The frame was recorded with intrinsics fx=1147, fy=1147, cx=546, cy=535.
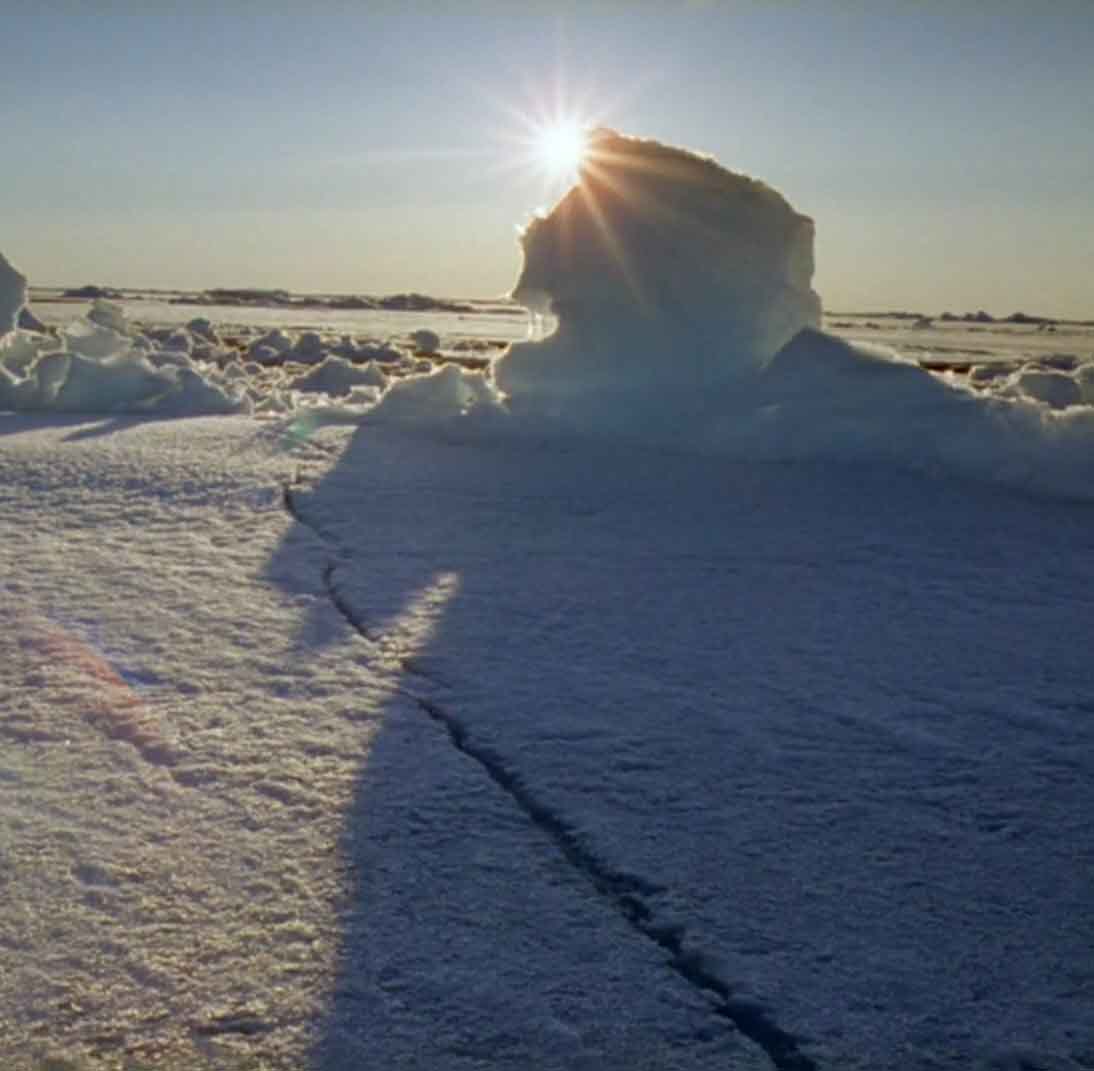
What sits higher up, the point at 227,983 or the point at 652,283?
the point at 652,283

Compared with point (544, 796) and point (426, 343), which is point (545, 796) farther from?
point (426, 343)

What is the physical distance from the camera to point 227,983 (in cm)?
136

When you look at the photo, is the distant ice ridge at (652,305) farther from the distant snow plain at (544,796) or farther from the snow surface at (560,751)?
the distant snow plain at (544,796)

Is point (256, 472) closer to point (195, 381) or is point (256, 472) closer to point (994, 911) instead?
point (994, 911)

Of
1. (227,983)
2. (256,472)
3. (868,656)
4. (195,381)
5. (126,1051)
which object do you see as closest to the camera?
(126,1051)

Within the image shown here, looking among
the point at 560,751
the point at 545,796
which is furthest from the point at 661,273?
the point at 545,796

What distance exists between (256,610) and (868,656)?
1.43 m

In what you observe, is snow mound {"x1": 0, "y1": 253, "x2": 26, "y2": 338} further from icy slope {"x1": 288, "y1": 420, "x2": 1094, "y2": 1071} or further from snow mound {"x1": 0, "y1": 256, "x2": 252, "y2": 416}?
icy slope {"x1": 288, "y1": 420, "x2": 1094, "y2": 1071}

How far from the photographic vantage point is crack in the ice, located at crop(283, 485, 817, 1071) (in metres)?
1.30

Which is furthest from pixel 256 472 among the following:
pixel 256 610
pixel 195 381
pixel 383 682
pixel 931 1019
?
pixel 195 381

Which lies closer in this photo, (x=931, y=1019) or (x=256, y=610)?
(x=931, y=1019)

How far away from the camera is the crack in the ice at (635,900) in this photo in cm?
130

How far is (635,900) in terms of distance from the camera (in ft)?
5.11

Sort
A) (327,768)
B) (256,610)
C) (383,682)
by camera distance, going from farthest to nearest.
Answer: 1. (256,610)
2. (383,682)
3. (327,768)
